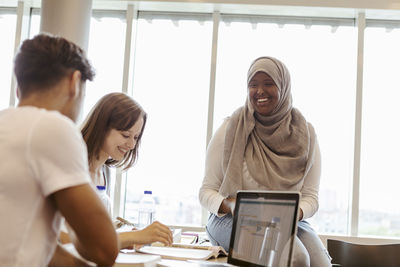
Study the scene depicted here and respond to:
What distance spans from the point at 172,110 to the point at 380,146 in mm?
1798

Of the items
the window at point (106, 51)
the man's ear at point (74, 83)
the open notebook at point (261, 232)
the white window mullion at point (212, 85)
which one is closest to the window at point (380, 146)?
the white window mullion at point (212, 85)

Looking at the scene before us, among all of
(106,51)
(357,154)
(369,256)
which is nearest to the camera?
(369,256)

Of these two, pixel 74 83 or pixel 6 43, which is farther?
pixel 6 43

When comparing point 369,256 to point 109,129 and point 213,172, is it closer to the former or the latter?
point 213,172

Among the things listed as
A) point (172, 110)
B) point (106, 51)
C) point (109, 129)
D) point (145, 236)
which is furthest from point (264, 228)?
point (106, 51)

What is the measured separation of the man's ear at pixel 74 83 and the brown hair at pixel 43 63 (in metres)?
0.01

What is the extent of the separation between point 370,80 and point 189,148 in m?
1.66

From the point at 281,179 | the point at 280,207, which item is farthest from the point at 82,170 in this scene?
the point at 281,179

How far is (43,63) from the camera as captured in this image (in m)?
1.04

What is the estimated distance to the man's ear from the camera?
1062 millimetres

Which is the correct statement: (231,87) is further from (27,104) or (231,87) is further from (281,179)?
(27,104)

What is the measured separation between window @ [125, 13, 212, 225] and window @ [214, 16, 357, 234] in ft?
0.62

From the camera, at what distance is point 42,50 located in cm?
104

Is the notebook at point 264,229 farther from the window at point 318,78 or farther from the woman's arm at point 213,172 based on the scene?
the window at point 318,78
